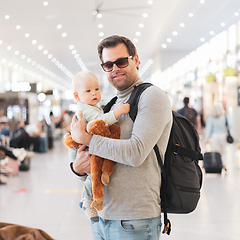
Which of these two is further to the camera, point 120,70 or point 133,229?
point 120,70

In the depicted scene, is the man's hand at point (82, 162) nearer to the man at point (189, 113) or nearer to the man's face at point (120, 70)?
the man's face at point (120, 70)

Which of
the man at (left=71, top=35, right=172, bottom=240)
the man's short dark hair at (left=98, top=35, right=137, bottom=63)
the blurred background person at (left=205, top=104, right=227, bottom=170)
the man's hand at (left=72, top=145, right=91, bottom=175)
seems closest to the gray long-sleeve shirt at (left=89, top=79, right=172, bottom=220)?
the man at (left=71, top=35, right=172, bottom=240)

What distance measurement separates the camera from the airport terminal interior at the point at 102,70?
15.9 ft

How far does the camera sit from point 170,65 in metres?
20.2

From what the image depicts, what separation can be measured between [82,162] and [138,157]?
1.25 feet

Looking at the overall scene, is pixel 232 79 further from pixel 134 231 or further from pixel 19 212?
pixel 134 231

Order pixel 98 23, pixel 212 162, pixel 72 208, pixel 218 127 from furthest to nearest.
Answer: pixel 98 23, pixel 218 127, pixel 212 162, pixel 72 208

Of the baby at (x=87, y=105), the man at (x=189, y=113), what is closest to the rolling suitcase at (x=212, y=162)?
the man at (x=189, y=113)

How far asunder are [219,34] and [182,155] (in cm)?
1291

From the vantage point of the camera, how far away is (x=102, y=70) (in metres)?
6.45

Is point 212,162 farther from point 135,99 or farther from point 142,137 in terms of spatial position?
point 142,137

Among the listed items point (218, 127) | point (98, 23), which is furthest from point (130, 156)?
point (98, 23)

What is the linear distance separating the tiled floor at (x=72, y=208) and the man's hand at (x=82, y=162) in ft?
8.57

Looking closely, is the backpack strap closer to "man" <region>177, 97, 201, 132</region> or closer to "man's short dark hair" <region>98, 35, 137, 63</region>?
"man's short dark hair" <region>98, 35, 137, 63</region>
